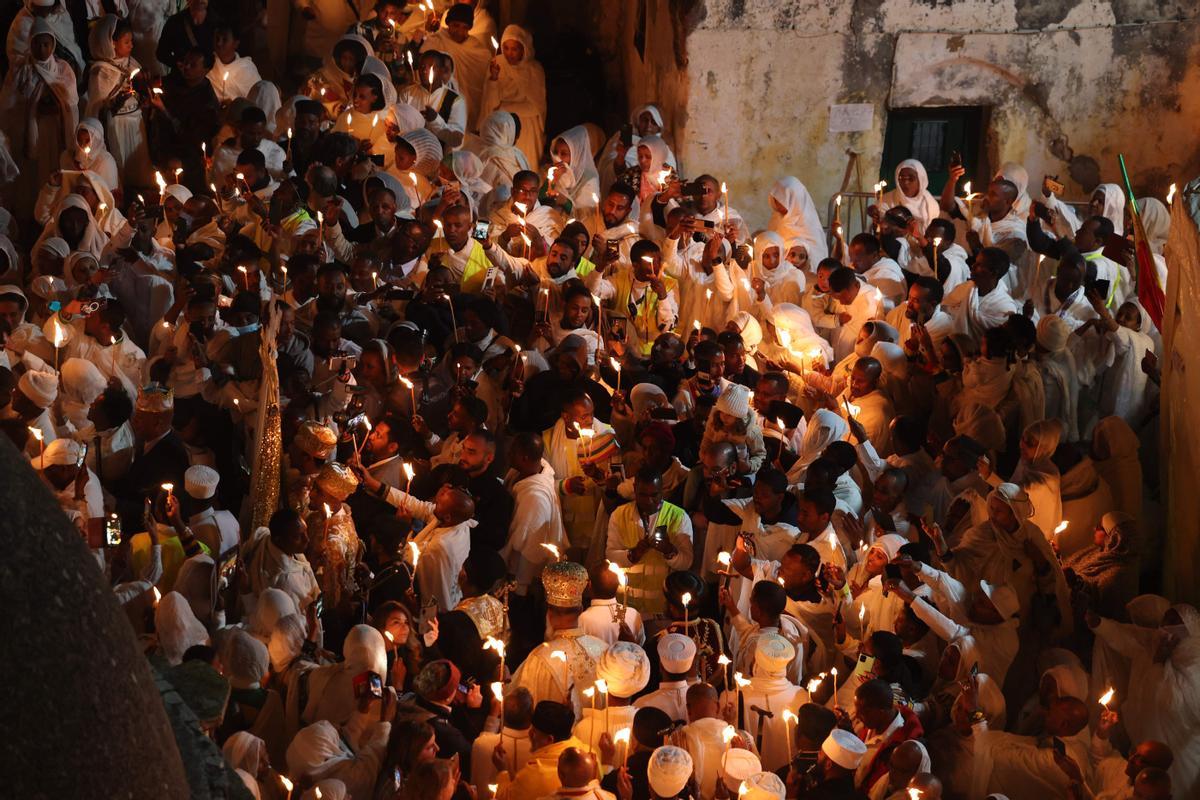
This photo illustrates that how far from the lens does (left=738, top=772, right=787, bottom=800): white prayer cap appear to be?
666cm

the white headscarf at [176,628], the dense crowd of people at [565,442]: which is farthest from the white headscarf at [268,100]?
the white headscarf at [176,628]

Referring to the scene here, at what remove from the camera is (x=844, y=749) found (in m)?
7.04

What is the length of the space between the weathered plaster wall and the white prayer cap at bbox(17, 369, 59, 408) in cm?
737

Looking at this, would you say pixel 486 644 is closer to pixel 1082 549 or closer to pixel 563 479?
pixel 563 479

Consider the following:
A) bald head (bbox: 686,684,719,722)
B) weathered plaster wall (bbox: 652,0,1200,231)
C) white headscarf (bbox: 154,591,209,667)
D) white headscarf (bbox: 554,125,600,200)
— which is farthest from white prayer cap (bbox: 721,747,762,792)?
weathered plaster wall (bbox: 652,0,1200,231)

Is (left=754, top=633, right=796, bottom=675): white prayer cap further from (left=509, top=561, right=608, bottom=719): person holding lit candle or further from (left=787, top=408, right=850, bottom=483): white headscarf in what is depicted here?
(left=787, top=408, right=850, bottom=483): white headscarf

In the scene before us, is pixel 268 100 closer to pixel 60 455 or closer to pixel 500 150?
pixel 500 150

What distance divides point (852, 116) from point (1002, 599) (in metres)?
7.59

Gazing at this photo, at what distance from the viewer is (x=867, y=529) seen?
9.45 m

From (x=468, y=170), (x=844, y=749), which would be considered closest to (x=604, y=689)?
(x=844, y=749)

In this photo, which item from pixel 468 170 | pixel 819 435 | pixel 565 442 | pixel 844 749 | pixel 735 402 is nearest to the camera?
pixel 844 749

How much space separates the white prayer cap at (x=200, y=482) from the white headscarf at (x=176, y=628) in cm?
120

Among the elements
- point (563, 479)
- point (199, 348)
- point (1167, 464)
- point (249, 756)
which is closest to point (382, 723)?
point (249, 756)

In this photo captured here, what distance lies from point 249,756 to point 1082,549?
5361 millimetres
